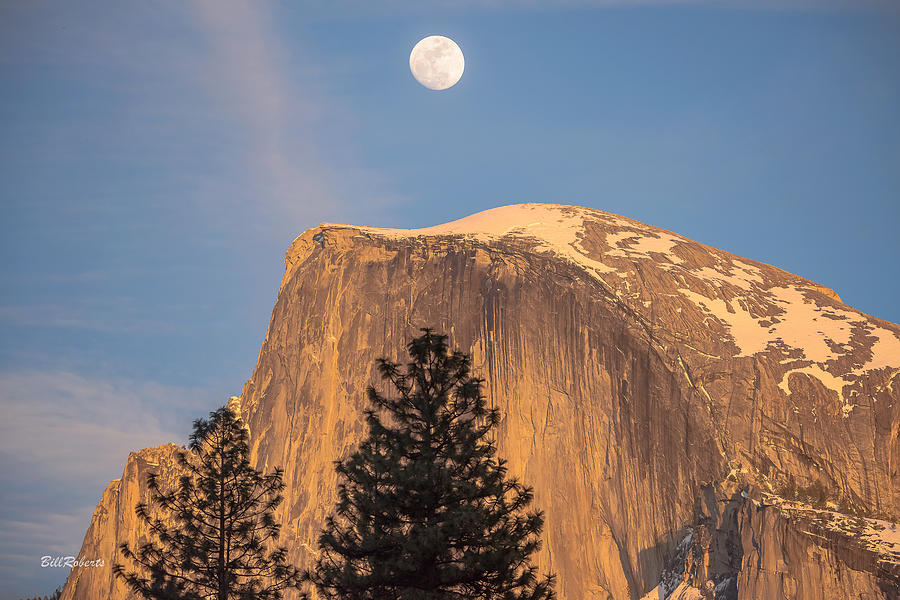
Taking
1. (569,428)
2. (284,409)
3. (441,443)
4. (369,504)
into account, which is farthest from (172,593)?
(284,409)

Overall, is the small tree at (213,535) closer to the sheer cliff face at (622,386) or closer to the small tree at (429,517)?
the small tree at (429,517)

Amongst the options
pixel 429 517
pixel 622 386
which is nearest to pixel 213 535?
pixel 429 517

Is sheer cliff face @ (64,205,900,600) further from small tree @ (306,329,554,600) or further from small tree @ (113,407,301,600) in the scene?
small tree @ (306,329,554,600)

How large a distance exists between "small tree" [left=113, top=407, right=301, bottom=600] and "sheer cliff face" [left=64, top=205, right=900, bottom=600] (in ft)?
134

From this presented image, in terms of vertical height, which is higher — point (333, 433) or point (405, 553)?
point (333, 433)

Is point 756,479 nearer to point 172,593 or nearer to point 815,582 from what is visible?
point 815,582

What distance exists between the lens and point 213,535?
26016 mm

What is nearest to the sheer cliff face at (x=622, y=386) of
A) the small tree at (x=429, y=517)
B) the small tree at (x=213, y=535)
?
the small tree at (x=213, y=535)

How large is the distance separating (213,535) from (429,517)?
856cm

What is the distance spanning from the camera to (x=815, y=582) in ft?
182

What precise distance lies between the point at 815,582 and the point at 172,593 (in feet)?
147

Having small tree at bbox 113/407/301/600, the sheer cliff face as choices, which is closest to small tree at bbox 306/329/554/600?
small tree at bbox 113/407/301/600

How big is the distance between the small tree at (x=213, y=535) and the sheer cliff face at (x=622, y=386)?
134 feet

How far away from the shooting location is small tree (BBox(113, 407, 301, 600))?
24875 mm
